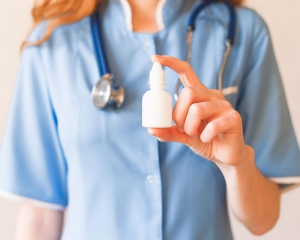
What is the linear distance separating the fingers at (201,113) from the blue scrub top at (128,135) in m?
Answer: 0.21

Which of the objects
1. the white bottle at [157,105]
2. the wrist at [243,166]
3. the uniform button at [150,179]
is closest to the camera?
the white bottle at [157,105]

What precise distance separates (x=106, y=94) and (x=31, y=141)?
7.6 inches

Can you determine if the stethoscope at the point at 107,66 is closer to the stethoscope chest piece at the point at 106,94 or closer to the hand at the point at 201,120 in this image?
the stethoscope chest piece at the point at 106,94

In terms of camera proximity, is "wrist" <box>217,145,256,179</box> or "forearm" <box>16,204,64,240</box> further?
"forearm" <box>16,204,64,240</box>

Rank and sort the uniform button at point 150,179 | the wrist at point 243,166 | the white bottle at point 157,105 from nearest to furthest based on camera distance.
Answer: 1. the white bottle at point 157,105
2. the wrist at point 243,166
3. the uniform button at point 150,179

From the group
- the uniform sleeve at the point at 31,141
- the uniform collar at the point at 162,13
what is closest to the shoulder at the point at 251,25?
the uniform collar at the point at 162,13

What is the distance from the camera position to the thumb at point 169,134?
567 mm

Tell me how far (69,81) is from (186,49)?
0.73 feet

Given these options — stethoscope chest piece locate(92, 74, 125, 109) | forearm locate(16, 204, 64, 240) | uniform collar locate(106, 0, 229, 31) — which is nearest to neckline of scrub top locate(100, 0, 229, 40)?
uniform collar locate(106, 0, 229, 31)

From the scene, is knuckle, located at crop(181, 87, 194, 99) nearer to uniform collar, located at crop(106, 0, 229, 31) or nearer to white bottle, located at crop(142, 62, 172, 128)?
white bottle, located at crop(142, 62, 172, 128)

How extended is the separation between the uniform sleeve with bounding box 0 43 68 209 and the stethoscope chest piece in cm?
11

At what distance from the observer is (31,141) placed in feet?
2.77

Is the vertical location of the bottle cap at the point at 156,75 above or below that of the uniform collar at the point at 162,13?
below

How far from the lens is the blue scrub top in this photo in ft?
2.56
